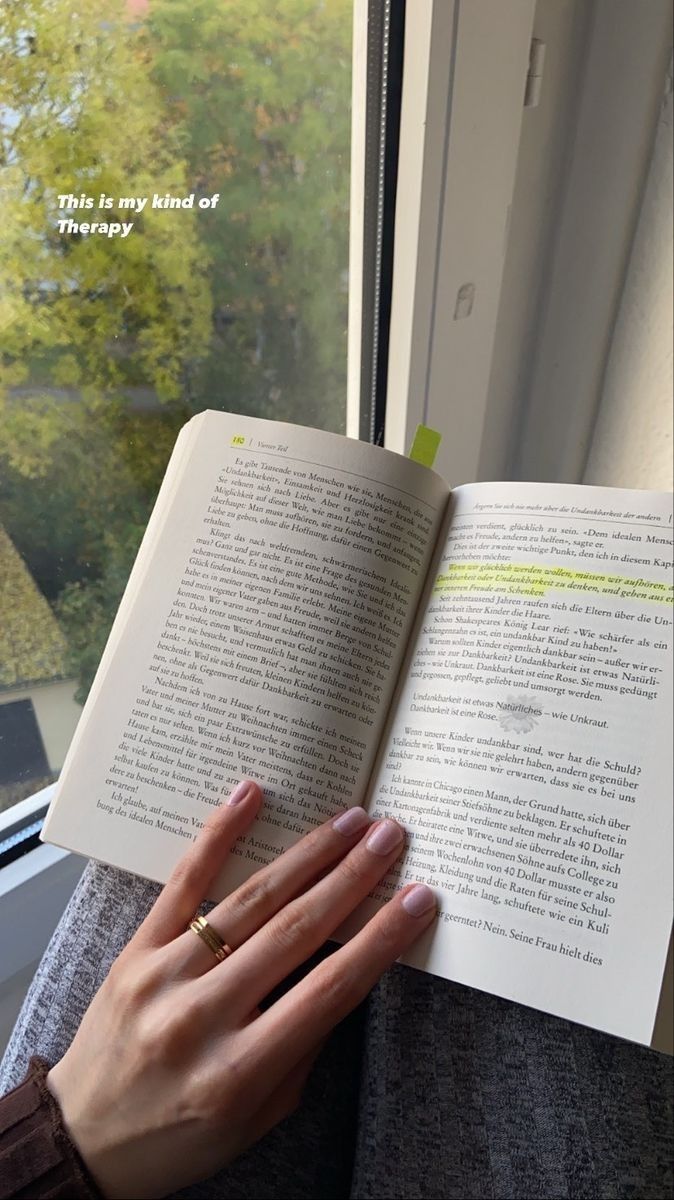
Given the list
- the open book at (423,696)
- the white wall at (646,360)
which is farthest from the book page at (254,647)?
the white wall at (646,360)

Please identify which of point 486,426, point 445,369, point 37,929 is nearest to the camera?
point 37,929

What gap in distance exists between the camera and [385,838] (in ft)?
1.44

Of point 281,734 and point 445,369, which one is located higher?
point 445,369

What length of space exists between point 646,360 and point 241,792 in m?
0.59

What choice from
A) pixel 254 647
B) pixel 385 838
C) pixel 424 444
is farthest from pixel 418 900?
pixel 424 444

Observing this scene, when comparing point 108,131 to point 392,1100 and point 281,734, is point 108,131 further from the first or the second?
point 392,1100

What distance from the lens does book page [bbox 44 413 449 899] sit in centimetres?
46

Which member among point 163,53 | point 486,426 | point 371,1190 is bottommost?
point 371,1190

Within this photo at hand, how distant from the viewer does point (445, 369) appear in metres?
0.75

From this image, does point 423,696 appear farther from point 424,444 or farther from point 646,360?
point 646,360

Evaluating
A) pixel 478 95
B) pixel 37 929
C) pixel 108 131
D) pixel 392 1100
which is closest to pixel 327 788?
pixel 392 1100

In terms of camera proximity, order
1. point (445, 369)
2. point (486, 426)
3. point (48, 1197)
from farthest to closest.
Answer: point (486, 426) → point (445, 369) → point (48, 1197)

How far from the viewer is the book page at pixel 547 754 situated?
15.8 inches

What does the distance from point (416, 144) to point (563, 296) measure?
275mm
